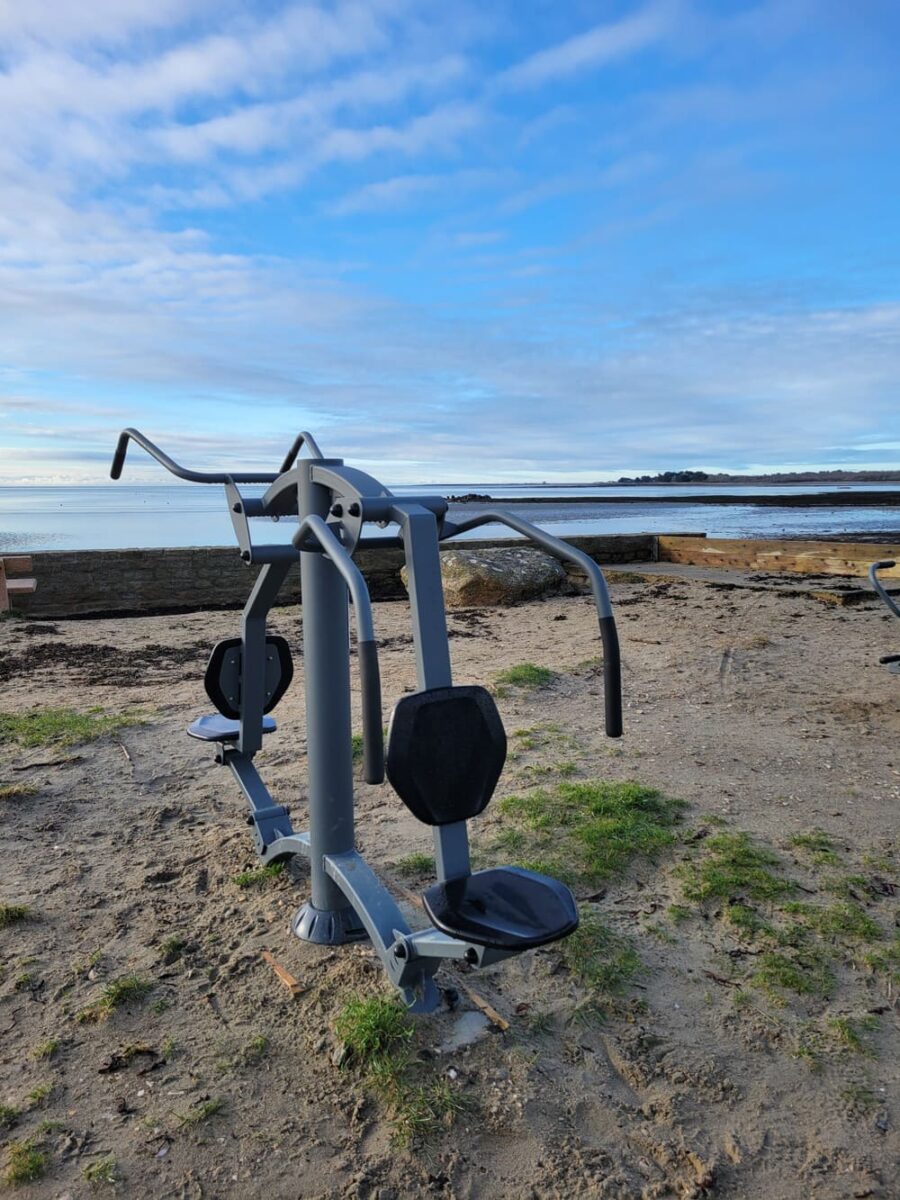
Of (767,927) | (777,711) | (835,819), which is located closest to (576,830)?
(767,927)

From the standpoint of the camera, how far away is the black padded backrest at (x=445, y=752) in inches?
63.4

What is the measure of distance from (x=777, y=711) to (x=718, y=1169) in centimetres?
337

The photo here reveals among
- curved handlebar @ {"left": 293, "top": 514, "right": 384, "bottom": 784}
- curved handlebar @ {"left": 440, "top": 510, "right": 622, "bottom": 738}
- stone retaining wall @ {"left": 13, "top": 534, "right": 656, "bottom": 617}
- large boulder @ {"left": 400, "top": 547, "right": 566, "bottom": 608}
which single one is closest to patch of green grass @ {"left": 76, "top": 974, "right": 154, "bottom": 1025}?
curved handlebar @ {"left": 293, "top": 514, "right": 384, "bottom": 784}

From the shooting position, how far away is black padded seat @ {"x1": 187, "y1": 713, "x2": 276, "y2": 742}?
10.0ft

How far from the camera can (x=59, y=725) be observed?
4.61 metres

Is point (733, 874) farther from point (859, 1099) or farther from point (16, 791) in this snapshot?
point (16, 791)


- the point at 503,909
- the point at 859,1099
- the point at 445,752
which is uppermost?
the point at 445,752

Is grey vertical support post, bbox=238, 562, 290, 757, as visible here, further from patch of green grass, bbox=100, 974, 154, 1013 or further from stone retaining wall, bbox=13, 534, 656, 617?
stone retaining wall, bbox=13, 534, 656, 617

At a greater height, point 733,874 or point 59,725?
point 59,725

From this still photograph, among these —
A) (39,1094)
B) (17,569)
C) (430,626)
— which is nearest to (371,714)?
(430,626)

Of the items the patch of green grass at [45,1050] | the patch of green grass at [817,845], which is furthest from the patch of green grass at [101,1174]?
the patch of green grass at [817,845]

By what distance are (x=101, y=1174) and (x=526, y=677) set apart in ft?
12.9

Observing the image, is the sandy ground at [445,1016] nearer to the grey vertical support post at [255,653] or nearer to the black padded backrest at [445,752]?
the grey vertical support post at [255,653]

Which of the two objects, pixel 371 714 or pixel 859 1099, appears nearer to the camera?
pixel 371 714
